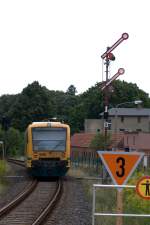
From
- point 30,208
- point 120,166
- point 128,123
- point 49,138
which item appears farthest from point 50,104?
point 120,166

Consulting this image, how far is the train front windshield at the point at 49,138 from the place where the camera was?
31672 millimetres

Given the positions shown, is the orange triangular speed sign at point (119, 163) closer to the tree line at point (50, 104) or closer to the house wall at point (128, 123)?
the tree line at point (50, 104)

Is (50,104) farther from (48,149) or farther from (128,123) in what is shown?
Answer: (48,149)

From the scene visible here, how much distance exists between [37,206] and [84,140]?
6242 centimetres

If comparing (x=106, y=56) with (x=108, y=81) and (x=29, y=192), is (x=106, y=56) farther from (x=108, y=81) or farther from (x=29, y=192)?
(x=29, y=192)

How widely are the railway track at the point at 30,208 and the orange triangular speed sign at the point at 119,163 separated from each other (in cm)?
464

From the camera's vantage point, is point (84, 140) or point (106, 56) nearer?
point (106, 56)

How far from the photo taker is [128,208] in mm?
15125

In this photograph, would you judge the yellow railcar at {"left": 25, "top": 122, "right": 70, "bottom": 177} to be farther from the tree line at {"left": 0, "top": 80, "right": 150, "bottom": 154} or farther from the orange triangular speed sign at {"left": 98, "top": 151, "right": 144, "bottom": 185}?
the tree line at {"left": 0, "top": 80, "right": 150, "bottom": 154}

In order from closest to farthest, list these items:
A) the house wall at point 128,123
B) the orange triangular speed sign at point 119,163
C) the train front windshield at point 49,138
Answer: the orange triangular speed sign at point 119,163 < the train front windshield at point 49,138 < the house wall at point 128,123

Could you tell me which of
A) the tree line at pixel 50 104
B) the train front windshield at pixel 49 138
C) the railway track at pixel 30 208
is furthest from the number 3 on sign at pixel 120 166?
the tree line at pixel 50 104

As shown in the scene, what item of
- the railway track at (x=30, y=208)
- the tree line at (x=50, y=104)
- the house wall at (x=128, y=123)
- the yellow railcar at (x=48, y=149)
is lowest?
the railway track at (x=30, y=208)

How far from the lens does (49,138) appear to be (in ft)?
105

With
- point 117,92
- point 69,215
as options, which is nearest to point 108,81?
point 69,215
